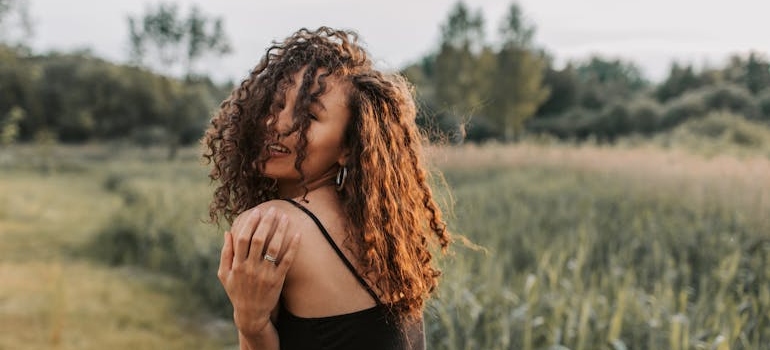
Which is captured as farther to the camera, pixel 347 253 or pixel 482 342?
pixel 482 342

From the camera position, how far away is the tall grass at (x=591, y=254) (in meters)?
3.38

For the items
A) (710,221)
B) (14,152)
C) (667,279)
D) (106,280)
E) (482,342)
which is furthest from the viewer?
(14,152)

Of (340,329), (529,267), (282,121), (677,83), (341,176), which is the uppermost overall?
(282,121)

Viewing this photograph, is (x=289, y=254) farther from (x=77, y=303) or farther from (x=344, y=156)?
(x=77, y=303)

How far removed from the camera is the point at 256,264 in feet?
3.62

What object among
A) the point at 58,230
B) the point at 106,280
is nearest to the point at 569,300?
A: the point at 106,280

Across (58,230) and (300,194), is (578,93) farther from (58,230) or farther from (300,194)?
(300,194)

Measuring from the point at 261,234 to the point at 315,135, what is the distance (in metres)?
0.25

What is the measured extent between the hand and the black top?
68mm

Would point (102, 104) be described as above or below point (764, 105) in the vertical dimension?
below

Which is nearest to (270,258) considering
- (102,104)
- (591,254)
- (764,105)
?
(591,254)

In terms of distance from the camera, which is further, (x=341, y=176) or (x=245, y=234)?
(x=341, y=176)

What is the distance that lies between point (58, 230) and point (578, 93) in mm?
30950

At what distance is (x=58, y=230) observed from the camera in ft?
33.3
